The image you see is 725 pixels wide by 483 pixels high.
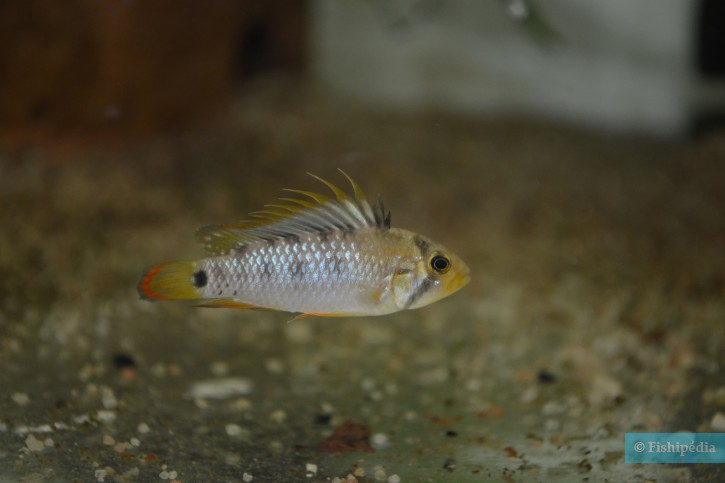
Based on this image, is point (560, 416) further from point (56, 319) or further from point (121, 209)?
point (121, 209)

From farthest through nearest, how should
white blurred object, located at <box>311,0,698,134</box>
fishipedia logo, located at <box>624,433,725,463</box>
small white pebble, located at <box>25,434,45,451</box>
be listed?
white blurred object, located at <box>311,0,698,134</box>, fishipedia logo, located at <box>624,433,725,463</box>, small white pebble, located at <box>25,434,45,451</box>

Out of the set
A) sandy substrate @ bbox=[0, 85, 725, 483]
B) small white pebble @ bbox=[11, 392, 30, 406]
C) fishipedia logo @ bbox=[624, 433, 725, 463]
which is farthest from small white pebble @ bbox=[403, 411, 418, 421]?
small white pebble @ bbox=[11, 392, 30, 406]

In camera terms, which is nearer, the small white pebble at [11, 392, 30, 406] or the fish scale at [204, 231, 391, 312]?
the fish scale at [204, 231, 391, 312]

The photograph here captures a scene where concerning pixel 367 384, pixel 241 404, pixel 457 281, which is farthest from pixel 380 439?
pixel 457 281

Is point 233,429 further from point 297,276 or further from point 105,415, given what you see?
point 297,276

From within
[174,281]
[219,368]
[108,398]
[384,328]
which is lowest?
[108,398]

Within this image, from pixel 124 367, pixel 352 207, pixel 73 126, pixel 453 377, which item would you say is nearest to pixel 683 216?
pixel 453 377

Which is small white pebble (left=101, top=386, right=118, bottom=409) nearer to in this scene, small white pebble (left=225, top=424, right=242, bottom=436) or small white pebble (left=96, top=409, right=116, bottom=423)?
small white pebble (left=96, top=409, right=116, bottom=423)
